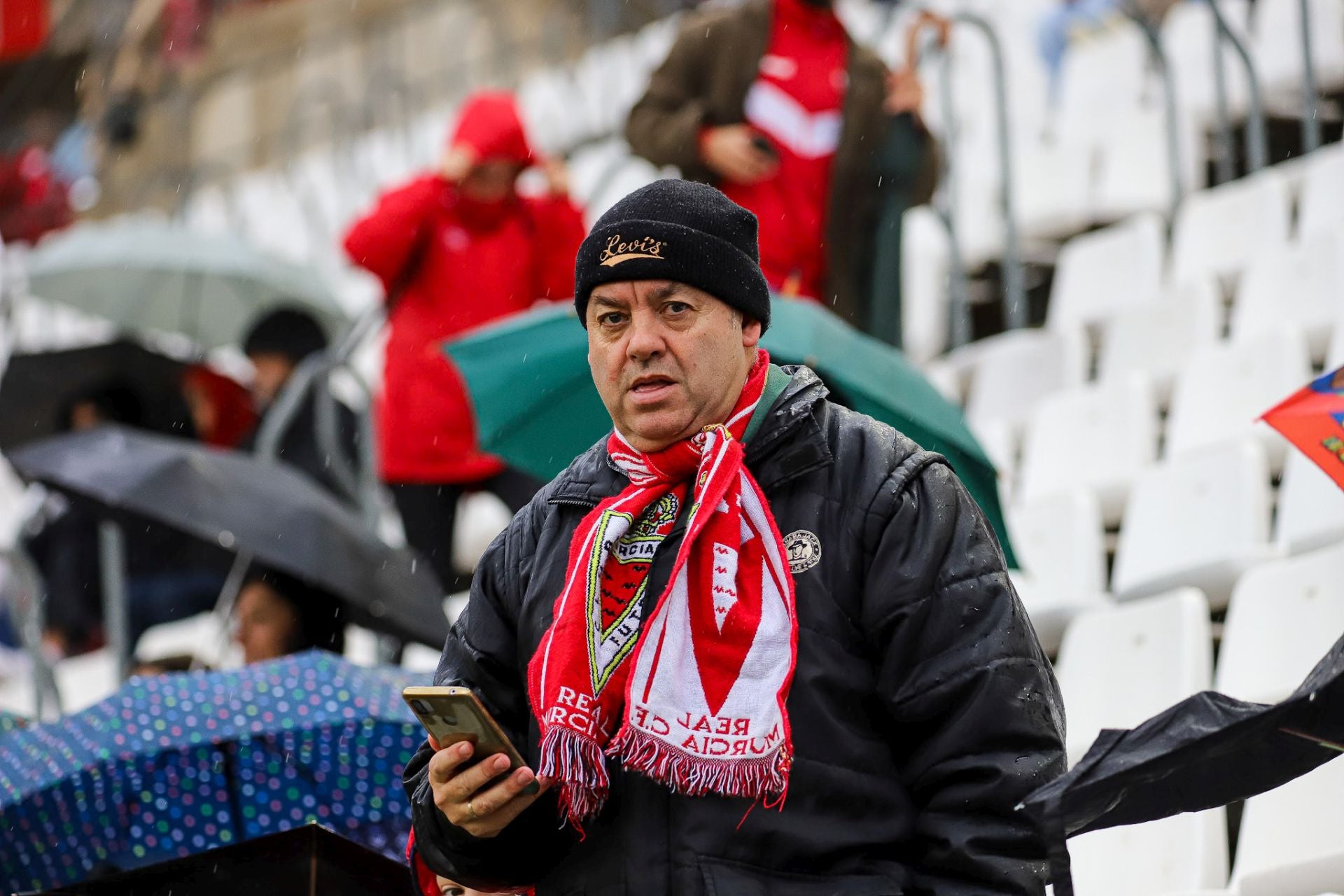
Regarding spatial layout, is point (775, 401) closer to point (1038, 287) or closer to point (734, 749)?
point (734, 749)

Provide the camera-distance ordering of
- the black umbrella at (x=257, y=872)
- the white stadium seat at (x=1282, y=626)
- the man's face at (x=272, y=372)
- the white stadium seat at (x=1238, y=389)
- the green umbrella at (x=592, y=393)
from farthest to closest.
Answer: the man's face at (x=272, y=372) < the white stadium seat at (x=1238, y=389) < the green umbrella at (x=592, y=393) < the white stadium seat at (x=1282, y=626) < the black umbrella at (x=257, y=872)

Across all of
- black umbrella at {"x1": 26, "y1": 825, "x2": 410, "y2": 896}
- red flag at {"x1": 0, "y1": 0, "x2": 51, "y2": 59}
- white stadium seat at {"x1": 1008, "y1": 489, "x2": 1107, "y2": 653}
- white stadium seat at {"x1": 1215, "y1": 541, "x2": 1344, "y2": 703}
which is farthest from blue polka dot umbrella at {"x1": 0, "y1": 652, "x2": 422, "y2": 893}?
red flag at {"x1": 0, "y1": 0, "x2": 51, "y2": 59}

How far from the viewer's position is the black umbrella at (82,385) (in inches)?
264

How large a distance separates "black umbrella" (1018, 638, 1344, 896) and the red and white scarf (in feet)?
1.03

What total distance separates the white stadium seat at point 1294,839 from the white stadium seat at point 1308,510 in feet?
3.48

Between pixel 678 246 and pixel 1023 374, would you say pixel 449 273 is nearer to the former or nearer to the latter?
pixel 1023 374

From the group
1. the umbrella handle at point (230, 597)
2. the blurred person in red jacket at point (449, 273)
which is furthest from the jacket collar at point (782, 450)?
the blurred person in red jacket at point (449, 273)

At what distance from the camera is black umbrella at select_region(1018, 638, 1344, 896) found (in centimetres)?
214

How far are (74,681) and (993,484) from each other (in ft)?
14.2

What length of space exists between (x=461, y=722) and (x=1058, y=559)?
284 centimetres

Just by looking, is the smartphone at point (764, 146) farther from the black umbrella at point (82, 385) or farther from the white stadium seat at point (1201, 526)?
the black umbrella at point (82, 385)

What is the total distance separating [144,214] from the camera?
13.1 meters

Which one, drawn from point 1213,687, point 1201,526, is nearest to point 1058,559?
point 1201,526

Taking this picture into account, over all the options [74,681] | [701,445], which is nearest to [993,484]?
[701,445]
